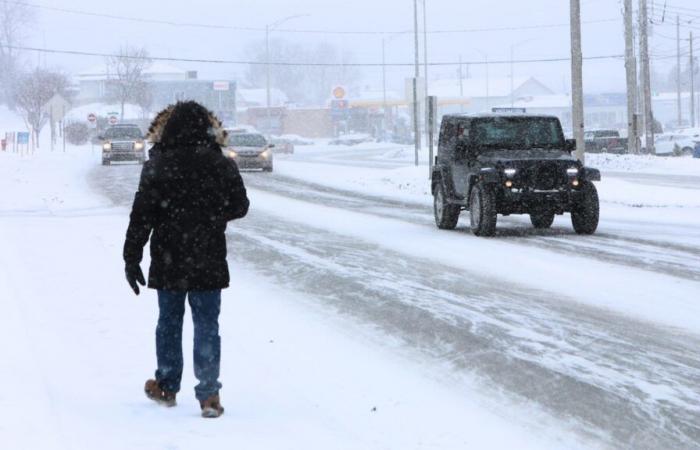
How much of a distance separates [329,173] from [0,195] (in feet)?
53.4

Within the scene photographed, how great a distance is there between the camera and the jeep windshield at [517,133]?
766 inches

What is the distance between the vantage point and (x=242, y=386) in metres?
7.92

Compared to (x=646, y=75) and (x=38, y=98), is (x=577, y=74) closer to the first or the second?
(x=646, y=75)

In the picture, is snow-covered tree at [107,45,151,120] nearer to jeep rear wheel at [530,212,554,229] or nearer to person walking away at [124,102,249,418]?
jeep rear wheel at [530,212,554,229]

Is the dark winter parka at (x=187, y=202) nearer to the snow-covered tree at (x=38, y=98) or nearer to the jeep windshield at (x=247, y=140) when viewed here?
the jeep windshield at (x=247, y=140)

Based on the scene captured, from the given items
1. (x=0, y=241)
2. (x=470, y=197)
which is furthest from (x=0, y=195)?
(x=470, y=197)

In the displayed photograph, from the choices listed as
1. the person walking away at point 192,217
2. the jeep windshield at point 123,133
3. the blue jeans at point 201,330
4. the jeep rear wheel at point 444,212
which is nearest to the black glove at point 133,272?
the person walking away at point 192,217

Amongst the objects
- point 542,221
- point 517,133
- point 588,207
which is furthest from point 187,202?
point 542,221

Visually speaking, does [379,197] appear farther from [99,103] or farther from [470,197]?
[99,103]

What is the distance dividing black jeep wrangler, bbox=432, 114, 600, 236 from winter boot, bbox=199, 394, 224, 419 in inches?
459

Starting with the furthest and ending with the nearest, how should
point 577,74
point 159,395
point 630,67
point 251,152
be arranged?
point 630,67
point 251,152
point 577,74
point 159,395

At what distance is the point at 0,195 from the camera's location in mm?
29469

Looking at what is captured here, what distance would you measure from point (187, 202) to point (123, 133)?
44661mm

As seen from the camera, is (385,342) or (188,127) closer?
(188,127)
